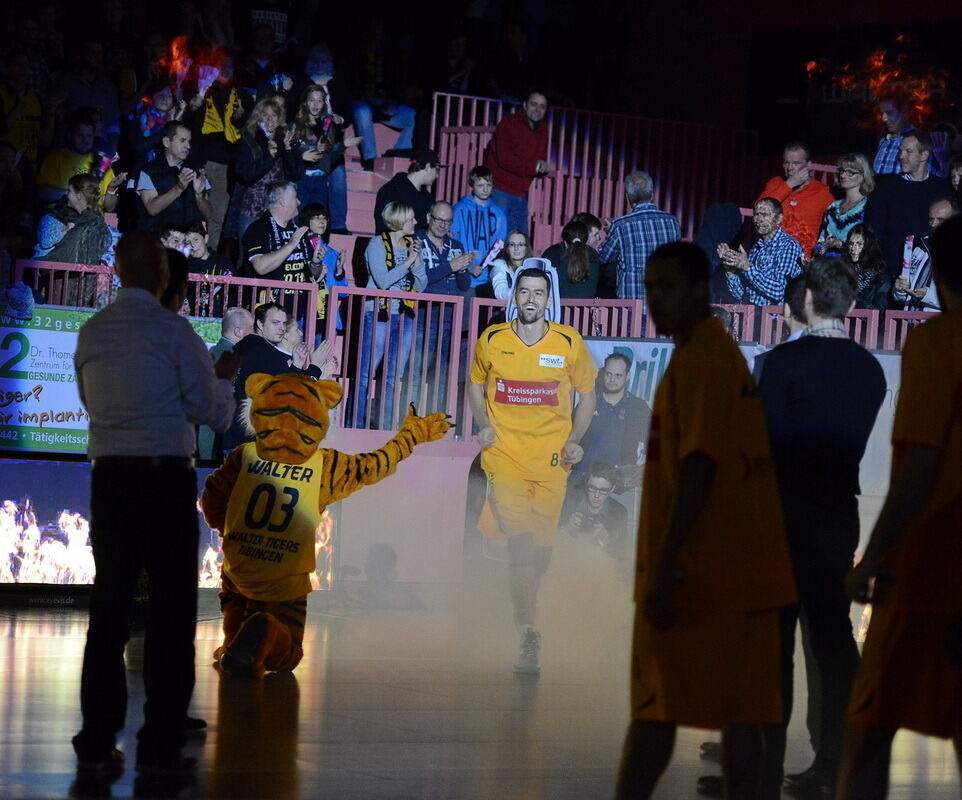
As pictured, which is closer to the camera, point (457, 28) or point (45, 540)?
point (45, 540)

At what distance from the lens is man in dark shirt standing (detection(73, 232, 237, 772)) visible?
597 centimetres

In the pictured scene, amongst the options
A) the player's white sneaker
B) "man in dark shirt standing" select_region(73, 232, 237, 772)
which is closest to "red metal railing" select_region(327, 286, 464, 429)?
the player's white sneaker

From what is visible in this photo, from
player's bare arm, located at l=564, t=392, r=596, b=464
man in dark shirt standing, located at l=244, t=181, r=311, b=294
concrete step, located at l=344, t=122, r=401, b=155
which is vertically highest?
concrete step, located at l=344, t=122, r=401, b=155

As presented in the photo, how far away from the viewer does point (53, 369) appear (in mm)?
11672

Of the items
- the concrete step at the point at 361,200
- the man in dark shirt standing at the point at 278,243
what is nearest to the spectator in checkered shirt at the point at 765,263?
the man in dark shirt standing at the point at 278,243

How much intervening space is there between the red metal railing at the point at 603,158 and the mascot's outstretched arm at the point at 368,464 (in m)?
11.4

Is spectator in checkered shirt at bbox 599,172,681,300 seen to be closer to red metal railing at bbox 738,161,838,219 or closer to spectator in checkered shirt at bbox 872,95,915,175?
spectator in checkered shirt at bbox 872,95,915,175

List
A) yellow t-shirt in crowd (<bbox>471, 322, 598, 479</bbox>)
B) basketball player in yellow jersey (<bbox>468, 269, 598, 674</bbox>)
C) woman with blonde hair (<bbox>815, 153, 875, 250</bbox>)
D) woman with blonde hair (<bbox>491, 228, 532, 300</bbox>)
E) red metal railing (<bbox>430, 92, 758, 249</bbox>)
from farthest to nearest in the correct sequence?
red metal railing (<bbox>430, 92, 758, 249</bbox>), woman with blonde hair (<bbox>491, 228, 532, 300</bbox>), woman with blonde hair (<bbox>815, 153, 875, 250</bbox>), yellow t-shirt in crowd (<bbox>471, 322, 598, 479</bbox>), basketball player in yellow jersey (<bbox>468, 269, 598, 674</bbox>)

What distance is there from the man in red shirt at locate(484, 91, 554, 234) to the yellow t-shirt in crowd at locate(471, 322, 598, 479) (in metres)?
8.03

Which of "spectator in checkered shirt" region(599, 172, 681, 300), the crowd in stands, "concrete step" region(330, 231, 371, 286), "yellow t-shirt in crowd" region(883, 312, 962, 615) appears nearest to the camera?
"yellow t-shirt in crowd" region(883, 312, 962, 615)

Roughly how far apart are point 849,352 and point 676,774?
1.68 m

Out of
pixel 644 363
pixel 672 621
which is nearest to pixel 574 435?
pixel 644 363

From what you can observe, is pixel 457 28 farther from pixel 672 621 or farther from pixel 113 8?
pixel 672 621

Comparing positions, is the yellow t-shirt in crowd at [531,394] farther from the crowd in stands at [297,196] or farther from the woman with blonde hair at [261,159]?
the woman with blonde hair at [261,159]
